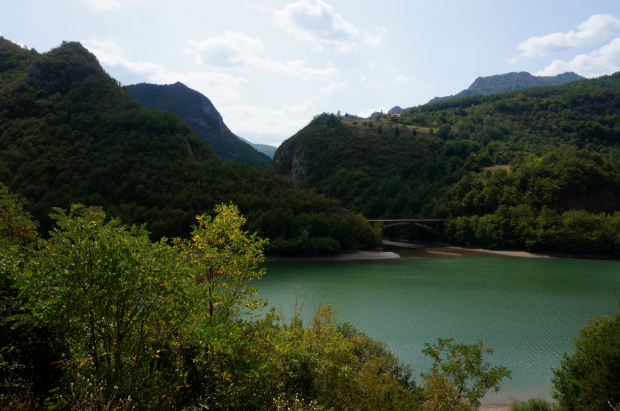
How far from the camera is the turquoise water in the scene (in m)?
15.4

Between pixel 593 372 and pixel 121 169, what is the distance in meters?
53.1

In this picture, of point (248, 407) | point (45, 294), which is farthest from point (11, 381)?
point (248, 407)

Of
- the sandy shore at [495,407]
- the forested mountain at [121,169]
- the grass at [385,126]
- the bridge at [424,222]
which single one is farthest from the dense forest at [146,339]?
the grass at [385,126]

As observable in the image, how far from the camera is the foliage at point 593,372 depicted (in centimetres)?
855

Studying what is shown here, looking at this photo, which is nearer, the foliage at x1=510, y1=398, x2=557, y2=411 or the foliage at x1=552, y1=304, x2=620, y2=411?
the foliage at x1=552, y1=304, x2=620, y2=411

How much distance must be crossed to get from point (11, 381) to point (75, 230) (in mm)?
2113

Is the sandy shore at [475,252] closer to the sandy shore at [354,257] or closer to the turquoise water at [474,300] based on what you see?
the turquoise water at [474,300]

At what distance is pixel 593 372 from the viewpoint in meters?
9.06

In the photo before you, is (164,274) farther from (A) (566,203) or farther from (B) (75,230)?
(A) (566,203)

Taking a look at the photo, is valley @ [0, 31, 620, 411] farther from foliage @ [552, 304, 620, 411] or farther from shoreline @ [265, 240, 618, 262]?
shoreline @ [265, 240, 618, 262]

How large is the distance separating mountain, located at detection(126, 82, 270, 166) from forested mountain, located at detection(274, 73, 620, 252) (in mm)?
14490

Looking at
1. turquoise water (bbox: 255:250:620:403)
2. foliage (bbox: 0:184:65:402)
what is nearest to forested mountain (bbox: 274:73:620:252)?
turquoise water (bbox: 255:250:620:403)

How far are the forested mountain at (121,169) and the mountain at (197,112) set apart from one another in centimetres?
5008

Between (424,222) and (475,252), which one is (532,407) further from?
(424,222)
